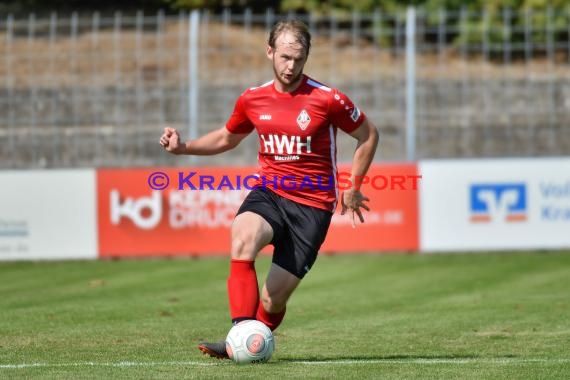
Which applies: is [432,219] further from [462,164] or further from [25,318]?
[25,318]

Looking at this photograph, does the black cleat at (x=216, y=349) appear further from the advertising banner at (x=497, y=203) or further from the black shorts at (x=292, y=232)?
the advertising banner at (x=497, y=203)

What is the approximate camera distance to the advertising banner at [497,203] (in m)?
17.8

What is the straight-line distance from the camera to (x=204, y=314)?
11570 mm

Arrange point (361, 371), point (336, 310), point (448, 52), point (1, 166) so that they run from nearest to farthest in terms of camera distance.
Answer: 1. point (361, 371)
2. point (336, 310)
3. point (1, 166)
4. point (448, 52)

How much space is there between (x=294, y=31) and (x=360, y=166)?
3.37ft

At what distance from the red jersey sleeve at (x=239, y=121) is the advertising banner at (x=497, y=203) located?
31.1 feet

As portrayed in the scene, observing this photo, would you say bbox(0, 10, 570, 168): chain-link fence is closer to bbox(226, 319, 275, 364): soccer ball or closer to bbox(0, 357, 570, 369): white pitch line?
bbox(0, 357, 570, 369): white pitch line

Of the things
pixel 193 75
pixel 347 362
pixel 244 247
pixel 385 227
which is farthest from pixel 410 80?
pixel 244 247

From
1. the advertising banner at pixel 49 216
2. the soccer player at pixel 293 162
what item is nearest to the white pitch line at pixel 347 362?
the soccer player at pixel 293 162

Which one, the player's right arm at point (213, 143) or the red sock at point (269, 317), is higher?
the player's right arm at point (213, 143)

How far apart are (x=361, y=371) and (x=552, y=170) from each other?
1083 cm

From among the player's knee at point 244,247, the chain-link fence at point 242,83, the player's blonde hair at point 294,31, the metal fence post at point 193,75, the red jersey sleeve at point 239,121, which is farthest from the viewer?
the chain-link fence at point 242,83

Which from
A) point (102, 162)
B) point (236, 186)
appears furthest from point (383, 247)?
point (102, 162)

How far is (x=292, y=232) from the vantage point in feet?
27.2
